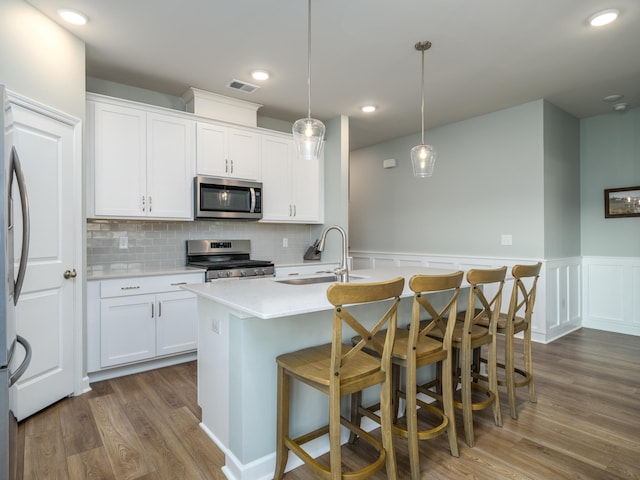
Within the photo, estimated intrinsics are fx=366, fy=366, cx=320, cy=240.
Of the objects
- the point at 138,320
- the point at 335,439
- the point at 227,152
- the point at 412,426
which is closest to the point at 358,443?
the point at 412,426

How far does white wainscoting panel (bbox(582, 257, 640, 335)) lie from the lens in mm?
4352

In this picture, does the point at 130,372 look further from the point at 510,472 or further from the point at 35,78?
the point at 510,472

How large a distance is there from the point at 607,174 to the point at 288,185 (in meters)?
3.99

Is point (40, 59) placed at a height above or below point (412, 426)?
above

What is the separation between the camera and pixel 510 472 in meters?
1.83

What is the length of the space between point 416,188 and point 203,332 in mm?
4091

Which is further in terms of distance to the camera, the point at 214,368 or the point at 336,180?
the point at 336,180

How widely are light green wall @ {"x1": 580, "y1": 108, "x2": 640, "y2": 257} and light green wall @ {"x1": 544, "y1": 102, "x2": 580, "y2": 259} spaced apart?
0.11m

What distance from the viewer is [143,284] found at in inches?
125

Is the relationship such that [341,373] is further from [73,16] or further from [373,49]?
[73,16]

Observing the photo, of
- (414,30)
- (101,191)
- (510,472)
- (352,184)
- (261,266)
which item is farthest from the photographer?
(352,184)

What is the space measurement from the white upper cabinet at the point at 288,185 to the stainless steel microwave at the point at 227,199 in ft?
0.81

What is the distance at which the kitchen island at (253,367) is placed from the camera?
1747 mm

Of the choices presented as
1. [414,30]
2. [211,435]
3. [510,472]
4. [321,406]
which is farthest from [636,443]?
[414,30]
